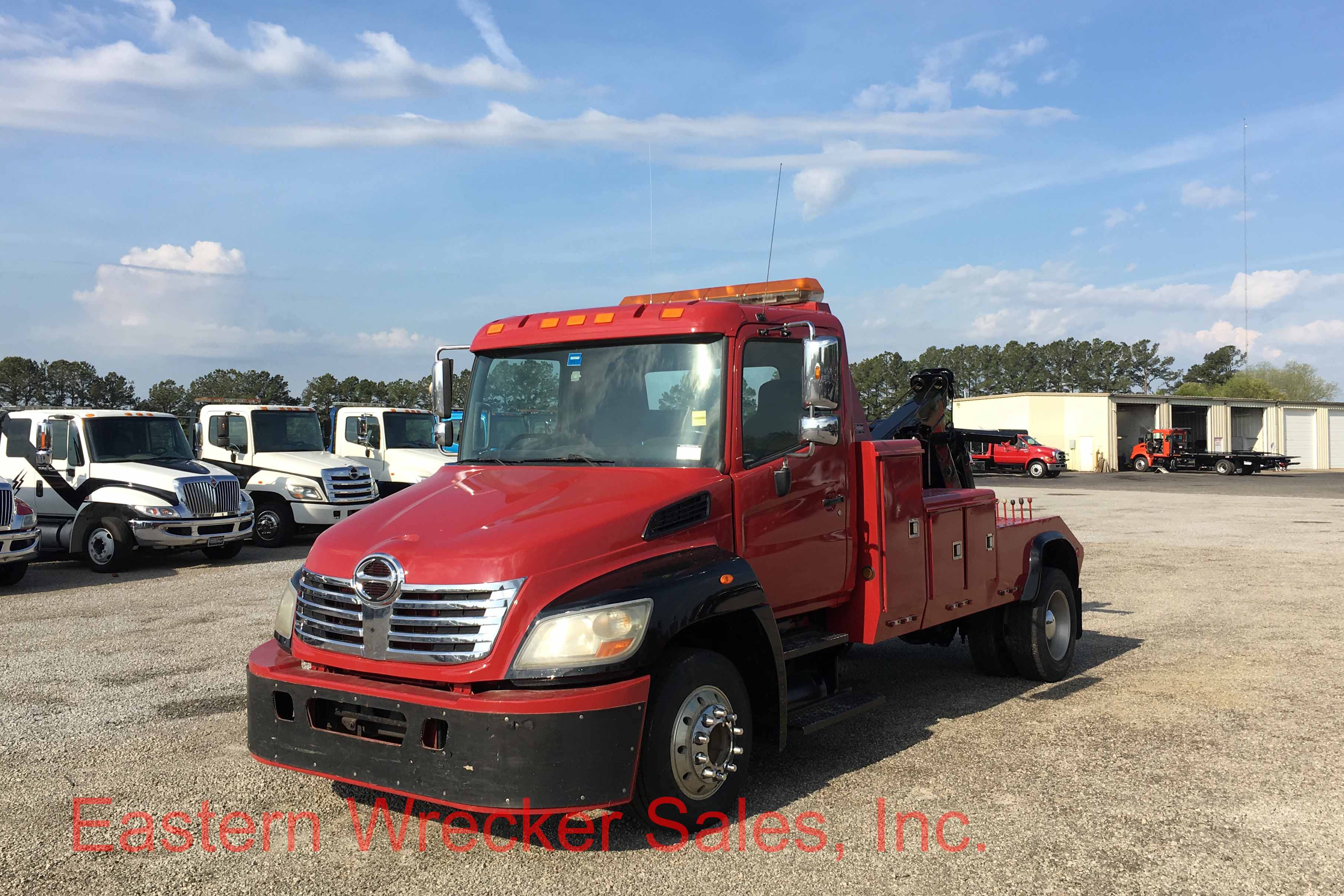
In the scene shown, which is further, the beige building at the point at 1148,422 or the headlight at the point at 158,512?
the beige building at the point at 1148,422

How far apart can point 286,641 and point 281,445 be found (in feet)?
47.4

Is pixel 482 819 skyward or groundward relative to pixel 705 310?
groundward

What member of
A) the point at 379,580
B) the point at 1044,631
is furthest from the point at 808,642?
the point at 1044,631

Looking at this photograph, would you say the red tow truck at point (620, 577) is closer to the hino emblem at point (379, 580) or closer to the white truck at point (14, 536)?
the hino emblem at point (379, 580)

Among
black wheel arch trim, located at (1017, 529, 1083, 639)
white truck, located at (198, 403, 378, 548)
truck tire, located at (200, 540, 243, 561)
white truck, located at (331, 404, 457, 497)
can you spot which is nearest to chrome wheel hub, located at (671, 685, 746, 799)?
black wheel arch trim, located at (1017, 529, 1083, 639)

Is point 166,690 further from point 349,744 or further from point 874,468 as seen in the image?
point 874,468

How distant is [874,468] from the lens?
5512mm

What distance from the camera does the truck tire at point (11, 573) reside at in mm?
12688

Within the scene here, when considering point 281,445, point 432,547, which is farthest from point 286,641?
point 281,445

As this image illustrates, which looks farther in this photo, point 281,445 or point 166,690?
point 281,445

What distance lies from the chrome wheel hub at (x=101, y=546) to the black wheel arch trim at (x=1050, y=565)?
12.3m

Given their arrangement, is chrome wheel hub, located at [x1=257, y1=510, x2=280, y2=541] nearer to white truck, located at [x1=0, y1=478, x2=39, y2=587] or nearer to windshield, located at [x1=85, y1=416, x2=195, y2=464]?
windshield, located at [x1=85, y1=416, x2=195, y2=464]

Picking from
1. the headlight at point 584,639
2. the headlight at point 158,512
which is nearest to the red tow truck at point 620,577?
the headlight at point 584,639

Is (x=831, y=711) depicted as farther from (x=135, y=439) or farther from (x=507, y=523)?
(x=135, y=439)
